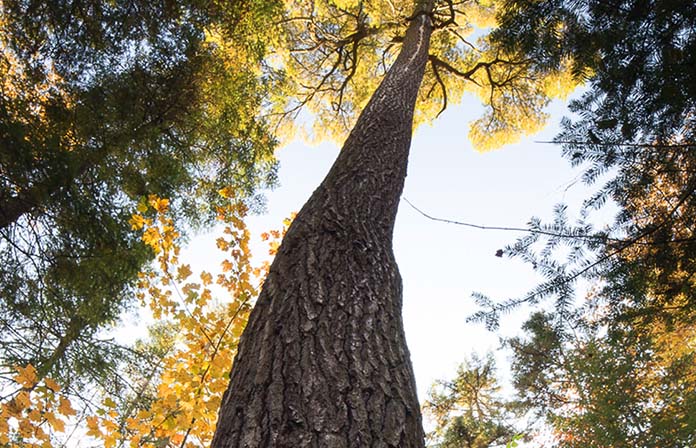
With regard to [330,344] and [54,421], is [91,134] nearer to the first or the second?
[54,421]

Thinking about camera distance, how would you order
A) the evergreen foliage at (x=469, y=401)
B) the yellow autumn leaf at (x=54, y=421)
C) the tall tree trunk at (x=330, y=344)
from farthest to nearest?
the evergreen foliage at (x=469, y=401), the yellow autumn leaf at (x=54, y=421), the tall tree trunk at (x=330, y=344)

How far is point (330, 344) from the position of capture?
53.0 inches

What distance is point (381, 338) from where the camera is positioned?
1469 mm

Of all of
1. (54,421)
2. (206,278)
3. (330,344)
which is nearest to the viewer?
(330,344)

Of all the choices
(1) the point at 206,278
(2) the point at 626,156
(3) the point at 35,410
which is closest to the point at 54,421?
(3) the point at 35,410

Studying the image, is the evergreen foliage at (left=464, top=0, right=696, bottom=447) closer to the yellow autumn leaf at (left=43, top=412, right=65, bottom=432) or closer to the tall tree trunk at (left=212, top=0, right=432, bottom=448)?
the tall tree trunk at (left=212, top=0, right=432, bottom=448)

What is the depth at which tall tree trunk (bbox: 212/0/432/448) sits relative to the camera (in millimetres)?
1095

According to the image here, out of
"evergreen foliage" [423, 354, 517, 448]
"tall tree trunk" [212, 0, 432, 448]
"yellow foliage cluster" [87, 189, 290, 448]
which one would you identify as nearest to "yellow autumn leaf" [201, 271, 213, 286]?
"yellow foliage cluster" [87, 189, 290, 448]

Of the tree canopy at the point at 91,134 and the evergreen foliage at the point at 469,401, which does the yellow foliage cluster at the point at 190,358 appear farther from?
the evergreen foliage at the point at 469,401

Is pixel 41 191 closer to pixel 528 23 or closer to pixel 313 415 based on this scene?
pixel 313 415

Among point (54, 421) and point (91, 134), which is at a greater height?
point (91, 134)

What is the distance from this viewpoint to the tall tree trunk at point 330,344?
1.09 meters

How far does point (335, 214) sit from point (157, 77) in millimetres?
3757

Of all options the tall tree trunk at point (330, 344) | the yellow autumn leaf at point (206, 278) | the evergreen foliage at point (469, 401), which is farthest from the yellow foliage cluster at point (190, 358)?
the evergreen foliage at point (469, 401)
